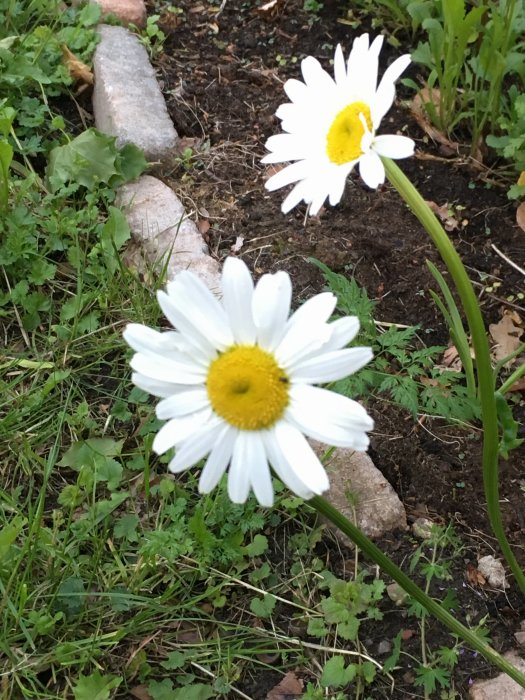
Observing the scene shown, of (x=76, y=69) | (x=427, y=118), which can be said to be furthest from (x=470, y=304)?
(x=76, y=69)

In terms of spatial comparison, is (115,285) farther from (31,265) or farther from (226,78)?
(226,78)

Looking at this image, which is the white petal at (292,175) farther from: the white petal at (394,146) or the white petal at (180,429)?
the white petal at (180,429)

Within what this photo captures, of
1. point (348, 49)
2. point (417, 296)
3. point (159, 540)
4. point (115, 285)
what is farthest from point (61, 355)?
point (348, 49)

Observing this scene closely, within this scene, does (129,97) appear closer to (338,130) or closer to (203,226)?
(203,226)

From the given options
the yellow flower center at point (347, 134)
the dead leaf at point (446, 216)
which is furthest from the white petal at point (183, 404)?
the dead leaf at point (446, 216)

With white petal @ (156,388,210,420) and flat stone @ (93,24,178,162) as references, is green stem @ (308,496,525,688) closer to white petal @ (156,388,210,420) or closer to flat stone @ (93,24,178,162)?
white petal @ (156,388,210,420)

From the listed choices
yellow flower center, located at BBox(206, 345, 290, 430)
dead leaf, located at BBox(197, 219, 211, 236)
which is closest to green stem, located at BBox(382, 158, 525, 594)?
yellow flower center, located at BBox(206, 345, 290, 430)
